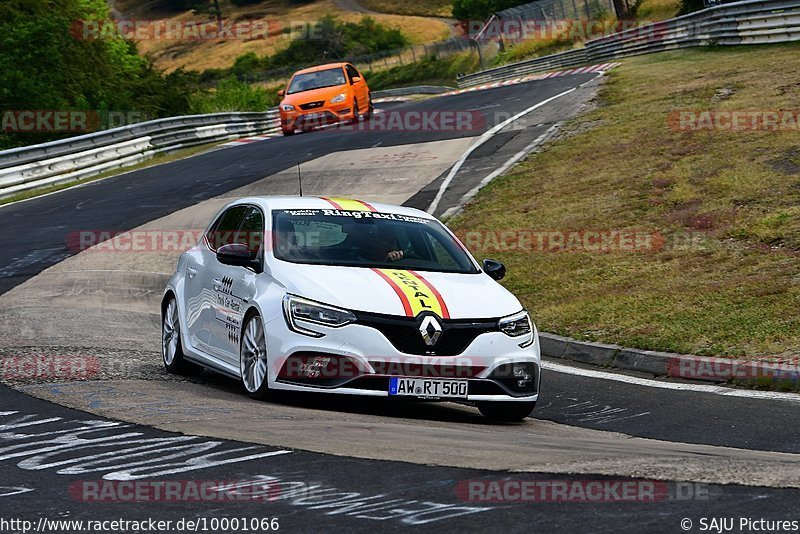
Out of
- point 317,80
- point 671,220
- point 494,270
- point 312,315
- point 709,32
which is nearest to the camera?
point 312,315

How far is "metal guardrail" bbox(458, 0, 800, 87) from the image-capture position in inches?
1331

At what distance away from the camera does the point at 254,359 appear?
29.3 feet

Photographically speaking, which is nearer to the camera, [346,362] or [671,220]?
[346,362]

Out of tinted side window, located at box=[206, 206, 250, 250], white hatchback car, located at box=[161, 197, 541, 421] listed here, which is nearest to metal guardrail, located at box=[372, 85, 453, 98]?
tinted side window, located at box=[206, 206, 250, 250]

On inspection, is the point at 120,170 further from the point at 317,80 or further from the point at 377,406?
the point at 377,406

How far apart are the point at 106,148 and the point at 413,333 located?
25.3m

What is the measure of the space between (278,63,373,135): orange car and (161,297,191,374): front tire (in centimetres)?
2555

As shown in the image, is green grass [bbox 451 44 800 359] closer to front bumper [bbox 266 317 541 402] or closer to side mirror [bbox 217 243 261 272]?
front bumper [bbox 266 317 541 402]

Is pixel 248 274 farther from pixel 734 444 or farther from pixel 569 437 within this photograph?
pixel 734 444

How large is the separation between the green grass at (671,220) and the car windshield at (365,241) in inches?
107

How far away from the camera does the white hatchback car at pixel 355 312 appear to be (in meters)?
8.45

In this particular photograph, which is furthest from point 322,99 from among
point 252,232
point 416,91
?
point 416,91

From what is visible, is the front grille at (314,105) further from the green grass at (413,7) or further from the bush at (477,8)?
the green grass at (413,7)

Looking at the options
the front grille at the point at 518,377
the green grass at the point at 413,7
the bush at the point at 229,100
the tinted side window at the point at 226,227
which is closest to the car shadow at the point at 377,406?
the front grille at the point at 518,377
